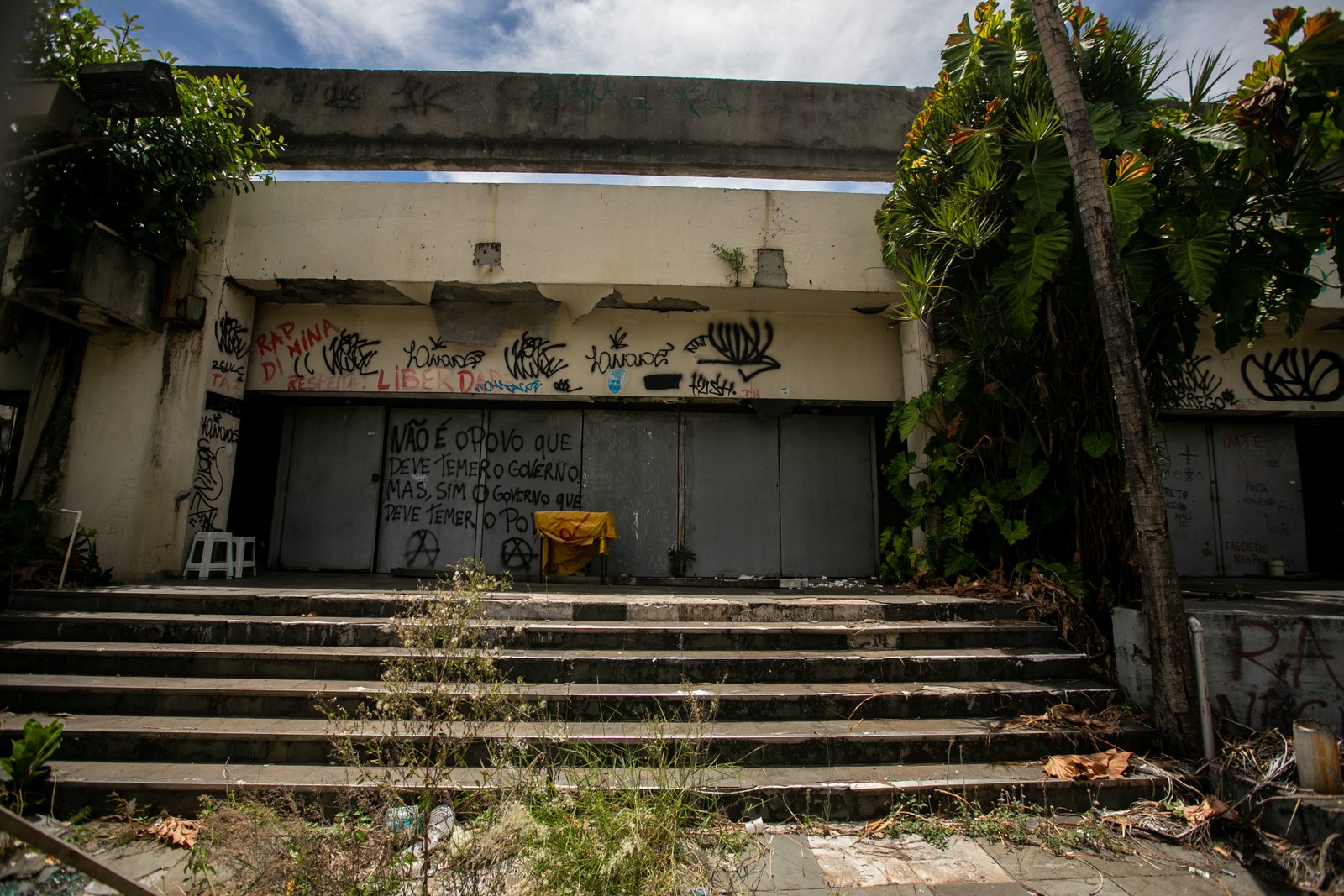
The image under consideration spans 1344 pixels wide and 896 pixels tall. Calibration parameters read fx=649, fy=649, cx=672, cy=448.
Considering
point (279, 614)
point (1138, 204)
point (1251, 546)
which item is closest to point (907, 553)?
point (1138, 204)

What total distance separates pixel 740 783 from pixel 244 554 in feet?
20.7

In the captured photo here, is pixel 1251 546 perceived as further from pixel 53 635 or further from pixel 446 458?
pixel 53 635

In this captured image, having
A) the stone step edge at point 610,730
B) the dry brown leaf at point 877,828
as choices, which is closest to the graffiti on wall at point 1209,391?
the stone step edge at point 610,730

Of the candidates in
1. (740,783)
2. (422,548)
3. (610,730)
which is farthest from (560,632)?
(422,548)

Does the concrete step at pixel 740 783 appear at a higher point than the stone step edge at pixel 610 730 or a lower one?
lower

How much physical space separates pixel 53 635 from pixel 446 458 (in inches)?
152

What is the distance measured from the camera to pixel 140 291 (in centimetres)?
621

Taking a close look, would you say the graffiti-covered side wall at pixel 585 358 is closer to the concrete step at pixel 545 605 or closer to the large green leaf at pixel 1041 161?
the large green leaf at pixel 1041 161

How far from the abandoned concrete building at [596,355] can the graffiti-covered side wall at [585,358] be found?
0.10ft

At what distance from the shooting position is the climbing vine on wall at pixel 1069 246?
4.70 m

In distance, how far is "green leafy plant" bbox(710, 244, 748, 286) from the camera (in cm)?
693

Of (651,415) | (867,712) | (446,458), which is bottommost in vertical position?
(867,712)

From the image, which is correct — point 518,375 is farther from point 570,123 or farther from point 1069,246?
point 1069,246

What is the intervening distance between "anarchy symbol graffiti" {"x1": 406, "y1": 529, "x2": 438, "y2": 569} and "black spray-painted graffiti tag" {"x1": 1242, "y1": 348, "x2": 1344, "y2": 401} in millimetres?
10026
